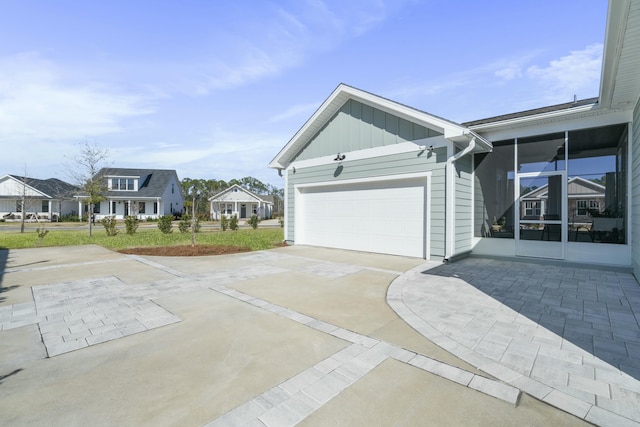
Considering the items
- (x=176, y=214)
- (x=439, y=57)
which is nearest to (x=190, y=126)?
(x=439, y=57)

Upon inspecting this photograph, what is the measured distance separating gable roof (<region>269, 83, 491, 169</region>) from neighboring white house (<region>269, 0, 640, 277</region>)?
0.04m

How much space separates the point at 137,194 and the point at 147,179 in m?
3.10

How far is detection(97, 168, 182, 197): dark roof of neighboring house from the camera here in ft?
108

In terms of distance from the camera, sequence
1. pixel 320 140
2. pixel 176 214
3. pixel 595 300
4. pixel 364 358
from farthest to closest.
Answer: pixel 176 214 → pixel 320 140 → pixel 595 300 → pixel 364 358

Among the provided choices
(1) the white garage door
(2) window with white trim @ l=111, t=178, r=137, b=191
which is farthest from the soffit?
(2) window with white trim @ l=111, t=178, r=137, b=191

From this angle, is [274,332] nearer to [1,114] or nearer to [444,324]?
[444,324]

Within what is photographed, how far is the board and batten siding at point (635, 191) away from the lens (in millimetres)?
5773

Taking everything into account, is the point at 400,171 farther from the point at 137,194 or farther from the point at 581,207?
the point at 137,194

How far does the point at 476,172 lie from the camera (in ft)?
29.6

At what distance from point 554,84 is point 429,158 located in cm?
584

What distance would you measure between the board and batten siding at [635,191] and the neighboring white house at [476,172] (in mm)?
30

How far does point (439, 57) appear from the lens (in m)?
9.98

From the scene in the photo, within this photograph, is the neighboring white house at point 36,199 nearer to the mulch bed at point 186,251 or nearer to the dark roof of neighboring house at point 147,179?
the dark roof of neighboring house at point 147,179

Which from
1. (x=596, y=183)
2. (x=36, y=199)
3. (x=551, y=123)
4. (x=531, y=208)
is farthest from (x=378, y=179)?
A: (x=36, y=199)
